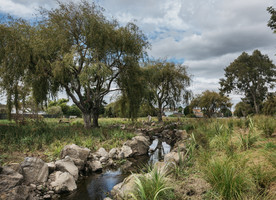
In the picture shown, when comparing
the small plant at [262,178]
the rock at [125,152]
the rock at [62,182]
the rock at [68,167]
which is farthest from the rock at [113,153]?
the small plant at [262,178]

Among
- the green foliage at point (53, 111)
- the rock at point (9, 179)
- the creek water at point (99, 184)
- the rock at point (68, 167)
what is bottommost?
the creek water at point (99, 184)

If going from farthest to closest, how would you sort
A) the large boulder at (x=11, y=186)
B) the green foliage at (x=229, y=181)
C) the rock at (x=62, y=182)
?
the rock at (x=62, y=182), the large boulder at (x=11, y=186), the green foliage at (x=229, y=181)

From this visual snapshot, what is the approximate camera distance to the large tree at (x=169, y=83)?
21.5 meters

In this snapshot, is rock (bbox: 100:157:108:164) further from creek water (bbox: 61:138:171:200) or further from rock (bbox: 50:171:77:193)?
rock (bbox: 50:171:77:193)

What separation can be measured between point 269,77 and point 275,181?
31.9 metres

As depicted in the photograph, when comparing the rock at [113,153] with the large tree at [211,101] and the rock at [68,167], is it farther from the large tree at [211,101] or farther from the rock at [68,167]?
the large tree at [211,101]

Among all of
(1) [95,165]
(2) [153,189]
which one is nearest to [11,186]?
(1) [95,165]

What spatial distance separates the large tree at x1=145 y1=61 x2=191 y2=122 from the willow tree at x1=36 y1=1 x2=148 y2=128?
7998 mm

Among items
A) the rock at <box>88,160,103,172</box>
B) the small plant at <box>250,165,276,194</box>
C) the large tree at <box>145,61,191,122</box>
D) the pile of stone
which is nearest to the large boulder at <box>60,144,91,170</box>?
the pile of stone

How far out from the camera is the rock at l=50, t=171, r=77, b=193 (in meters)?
5.10

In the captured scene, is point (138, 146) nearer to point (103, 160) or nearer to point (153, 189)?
point (103, 160)

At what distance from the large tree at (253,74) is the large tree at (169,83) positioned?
1314cm

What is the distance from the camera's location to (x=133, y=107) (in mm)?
14633

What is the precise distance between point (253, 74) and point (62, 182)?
32249 mm
